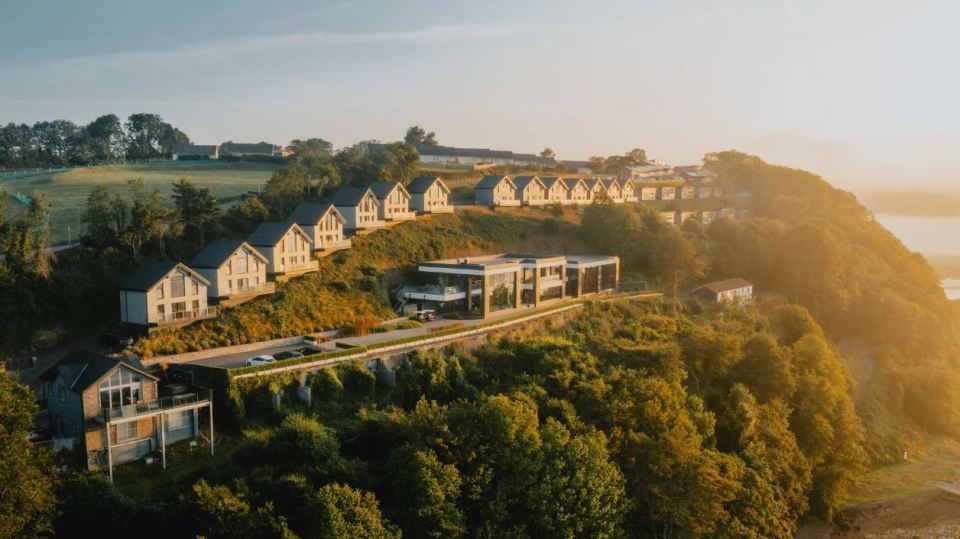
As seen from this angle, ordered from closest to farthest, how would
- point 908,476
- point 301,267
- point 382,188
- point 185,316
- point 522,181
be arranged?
point 185,316, point 908,476, point 301,267, point 382,188, point 522,181

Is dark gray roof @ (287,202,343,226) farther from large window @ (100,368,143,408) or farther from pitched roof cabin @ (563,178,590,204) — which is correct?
pitched roof cabin @ (563,178,590,204)

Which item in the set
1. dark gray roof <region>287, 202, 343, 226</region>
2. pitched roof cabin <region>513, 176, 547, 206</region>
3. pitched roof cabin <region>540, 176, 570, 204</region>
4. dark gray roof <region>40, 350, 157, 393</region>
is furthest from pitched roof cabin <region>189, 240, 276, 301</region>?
pitched roof cabin <region>540, 176, 570, 204</region>

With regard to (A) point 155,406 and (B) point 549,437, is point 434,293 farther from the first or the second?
(A) point 155,406

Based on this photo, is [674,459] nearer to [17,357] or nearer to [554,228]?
[17,357]

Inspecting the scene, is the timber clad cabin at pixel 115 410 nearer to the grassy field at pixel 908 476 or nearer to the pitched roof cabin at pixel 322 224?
the pitched roof cabin at pixel 322 224

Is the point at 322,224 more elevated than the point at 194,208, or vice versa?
the point at 194,208

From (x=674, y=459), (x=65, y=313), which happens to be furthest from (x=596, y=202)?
(x=65, y=313)

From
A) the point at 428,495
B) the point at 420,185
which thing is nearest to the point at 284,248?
the point at 420,185
